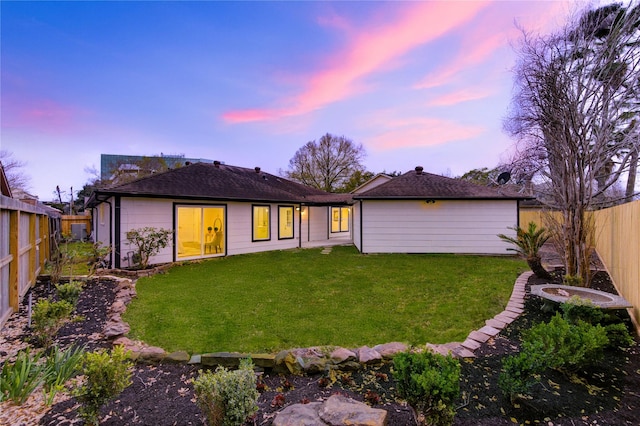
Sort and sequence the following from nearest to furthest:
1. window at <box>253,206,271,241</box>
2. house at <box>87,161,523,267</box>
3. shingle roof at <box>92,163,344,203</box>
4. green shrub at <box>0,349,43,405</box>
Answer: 1. green shrub at <box>0,349,43,405</box>
2. shingle roof at <box>92,163,344,203</box>
3. house at <box>87,161,523,267</box>
4. window at <box>253,206,271,241</box>

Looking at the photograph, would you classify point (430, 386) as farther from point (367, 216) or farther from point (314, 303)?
point (367, 216)

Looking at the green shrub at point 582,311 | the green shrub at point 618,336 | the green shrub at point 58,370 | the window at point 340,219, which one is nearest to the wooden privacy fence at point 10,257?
the green shrub at point 58,370

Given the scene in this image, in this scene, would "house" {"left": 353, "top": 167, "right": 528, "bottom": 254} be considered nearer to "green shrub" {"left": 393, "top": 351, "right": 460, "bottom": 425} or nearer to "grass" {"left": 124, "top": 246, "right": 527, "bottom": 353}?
"grass" {"left": 124, "top": 246, "right": 527, "bottom": 353}

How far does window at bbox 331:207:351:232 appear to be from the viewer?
18253 mm

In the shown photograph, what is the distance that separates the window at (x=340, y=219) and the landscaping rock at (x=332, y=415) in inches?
625

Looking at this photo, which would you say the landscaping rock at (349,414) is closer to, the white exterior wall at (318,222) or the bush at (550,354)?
the bush at (550,354)

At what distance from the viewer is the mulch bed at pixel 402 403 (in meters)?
2.25

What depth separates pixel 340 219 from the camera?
745 inches

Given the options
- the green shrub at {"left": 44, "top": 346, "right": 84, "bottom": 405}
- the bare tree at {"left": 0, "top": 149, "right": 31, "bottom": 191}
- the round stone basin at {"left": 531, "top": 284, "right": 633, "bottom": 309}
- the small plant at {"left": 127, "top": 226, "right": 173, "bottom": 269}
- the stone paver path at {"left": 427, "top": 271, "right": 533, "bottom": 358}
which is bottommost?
the stone paver path at {"left": 427, "top": 271, "right": 533, "bottom": 358}

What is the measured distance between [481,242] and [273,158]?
2558 cm

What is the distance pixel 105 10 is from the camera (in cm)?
852

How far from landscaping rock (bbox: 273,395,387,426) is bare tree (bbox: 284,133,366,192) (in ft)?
89.7

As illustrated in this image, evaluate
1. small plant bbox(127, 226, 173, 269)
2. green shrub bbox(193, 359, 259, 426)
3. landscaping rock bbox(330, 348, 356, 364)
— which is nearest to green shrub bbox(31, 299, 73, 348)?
green shrub bbox(193, 359, 259, 426)

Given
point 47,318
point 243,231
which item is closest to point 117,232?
point 243,231
